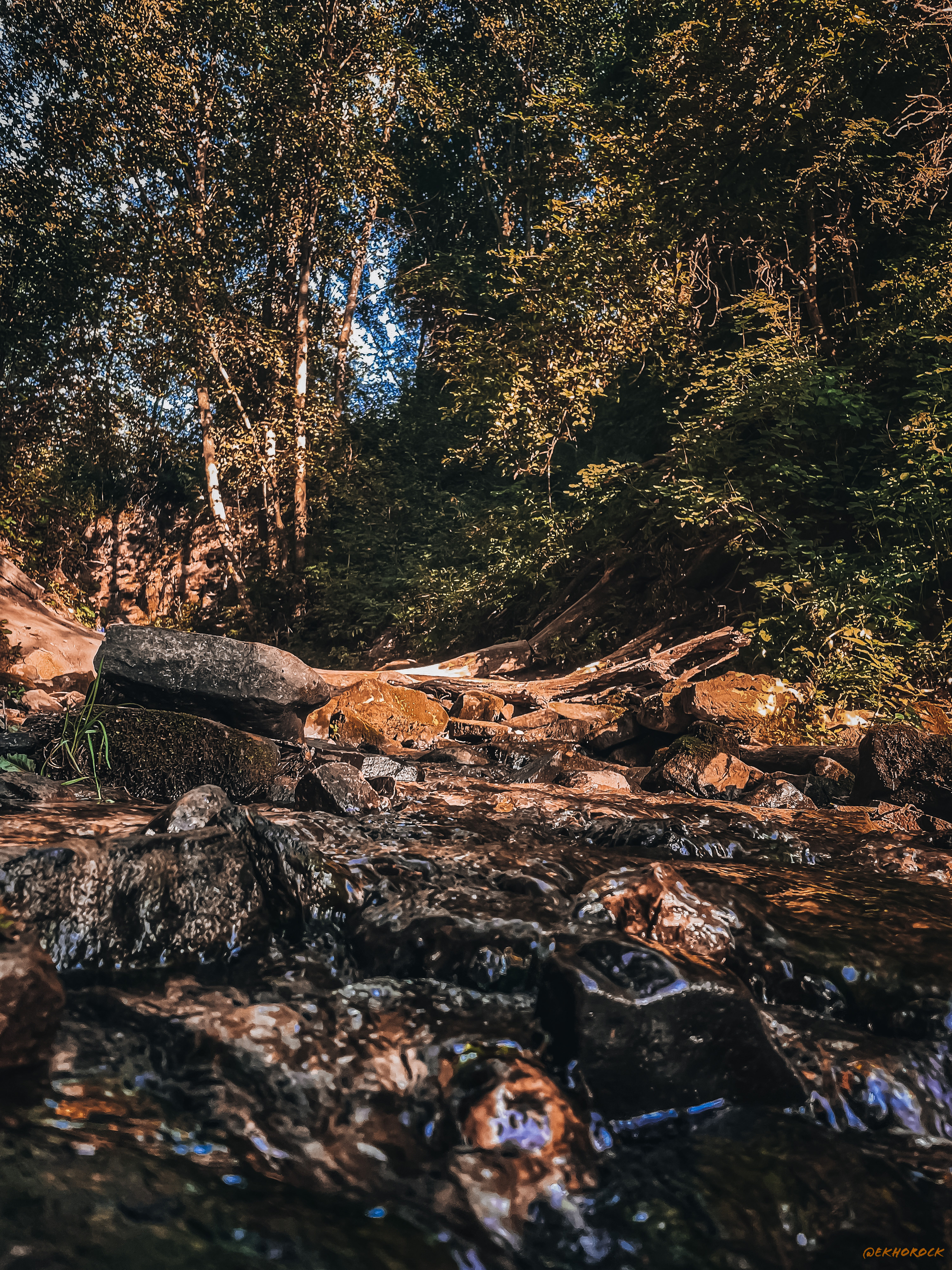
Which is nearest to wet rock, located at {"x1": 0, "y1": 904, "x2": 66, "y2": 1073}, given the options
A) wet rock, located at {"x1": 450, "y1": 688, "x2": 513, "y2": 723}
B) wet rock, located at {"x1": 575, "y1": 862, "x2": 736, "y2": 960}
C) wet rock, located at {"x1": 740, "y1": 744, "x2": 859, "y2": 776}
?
wet rock, located at {"x1": 575, "y1": 862, "x2": 736, "y2": 960}

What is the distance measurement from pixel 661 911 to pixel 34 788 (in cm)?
373

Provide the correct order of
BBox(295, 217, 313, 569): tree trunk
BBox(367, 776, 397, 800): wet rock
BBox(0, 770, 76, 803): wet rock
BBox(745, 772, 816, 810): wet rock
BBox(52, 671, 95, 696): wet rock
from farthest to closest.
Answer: BBox(295, 217, 313, 569): tree trunk → BBox(52, 671, 95, 696): wet rock → BBox(745, 772, 816, 810): wet rock → BBox(367, 776, 397, 800): wet rock → BBox(0, 770, 76, 803): wet rock

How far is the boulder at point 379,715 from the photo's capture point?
8250mm

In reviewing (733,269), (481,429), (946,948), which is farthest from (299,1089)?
(481,429)

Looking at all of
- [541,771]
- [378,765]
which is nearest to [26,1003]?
[378,765]

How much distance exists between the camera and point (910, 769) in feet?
18.0

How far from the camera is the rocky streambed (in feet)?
4.57

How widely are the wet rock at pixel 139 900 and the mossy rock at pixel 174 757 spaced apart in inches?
84.6

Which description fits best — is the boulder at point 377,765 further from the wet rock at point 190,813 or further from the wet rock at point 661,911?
the wet rock at point 661,911

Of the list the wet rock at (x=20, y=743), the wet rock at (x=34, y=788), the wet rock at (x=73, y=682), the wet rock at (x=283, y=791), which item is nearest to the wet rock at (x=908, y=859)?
the wet rock at (x=283, y=791)

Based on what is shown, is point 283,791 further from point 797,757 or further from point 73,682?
point 73,682

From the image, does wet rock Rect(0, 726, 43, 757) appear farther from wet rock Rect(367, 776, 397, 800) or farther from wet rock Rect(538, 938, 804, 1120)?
wet rock Rect(538, 938, 804, 1120)

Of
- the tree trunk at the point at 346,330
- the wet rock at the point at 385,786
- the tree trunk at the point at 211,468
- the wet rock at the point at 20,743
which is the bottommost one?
the wet rock at the point at 385,786

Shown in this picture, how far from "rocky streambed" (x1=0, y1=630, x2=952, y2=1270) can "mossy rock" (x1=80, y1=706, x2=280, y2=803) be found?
52.7 inches
